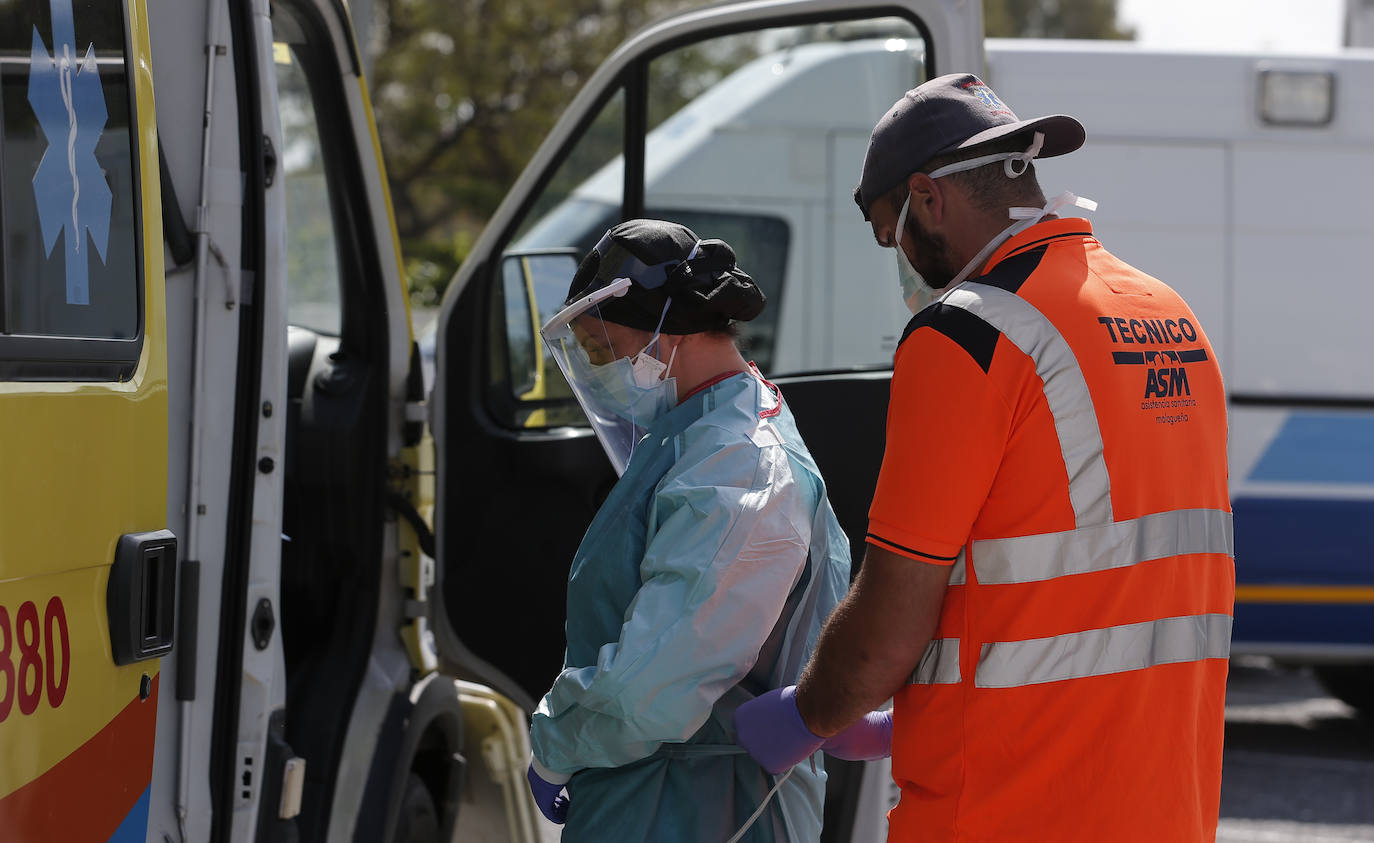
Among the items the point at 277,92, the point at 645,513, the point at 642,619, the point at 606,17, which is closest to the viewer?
the point at 642,619

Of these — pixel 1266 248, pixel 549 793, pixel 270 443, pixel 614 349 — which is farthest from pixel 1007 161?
pixel 1266 248

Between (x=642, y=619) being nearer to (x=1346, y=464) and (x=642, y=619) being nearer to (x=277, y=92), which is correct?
(x=277, y=92)

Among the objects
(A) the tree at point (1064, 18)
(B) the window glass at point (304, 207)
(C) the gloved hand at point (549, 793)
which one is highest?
(A) the tree at point (1064, 18)

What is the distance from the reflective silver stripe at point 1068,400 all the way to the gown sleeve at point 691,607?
16.3 inches

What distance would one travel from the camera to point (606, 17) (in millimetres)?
17125

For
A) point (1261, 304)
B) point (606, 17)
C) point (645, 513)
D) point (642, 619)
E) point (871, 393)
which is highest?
point (606, 17)

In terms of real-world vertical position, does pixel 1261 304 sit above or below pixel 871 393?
above

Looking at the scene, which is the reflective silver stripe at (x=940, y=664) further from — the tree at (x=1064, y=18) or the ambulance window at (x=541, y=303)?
the tree at (x=1064, y=18)

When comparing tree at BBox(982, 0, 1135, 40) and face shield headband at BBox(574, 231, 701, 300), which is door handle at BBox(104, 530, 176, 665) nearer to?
face shield headband at BBox(574, 231, 701, 300)

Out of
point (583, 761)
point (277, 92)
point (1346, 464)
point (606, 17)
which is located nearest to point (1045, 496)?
point (583, 761)

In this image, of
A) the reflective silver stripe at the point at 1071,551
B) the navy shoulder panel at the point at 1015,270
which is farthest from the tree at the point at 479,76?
the reflective silver stripe at the point at 1071,551

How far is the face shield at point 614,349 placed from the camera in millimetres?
2086

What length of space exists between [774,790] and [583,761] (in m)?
0.29

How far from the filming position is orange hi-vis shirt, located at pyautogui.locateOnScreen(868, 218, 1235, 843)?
1715mm
